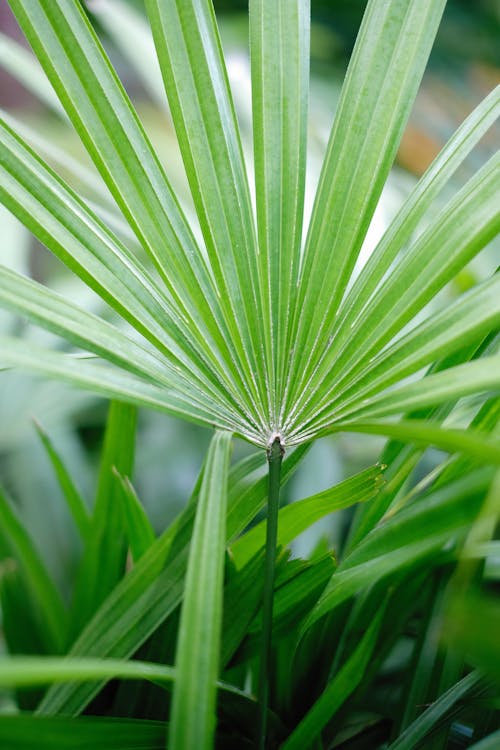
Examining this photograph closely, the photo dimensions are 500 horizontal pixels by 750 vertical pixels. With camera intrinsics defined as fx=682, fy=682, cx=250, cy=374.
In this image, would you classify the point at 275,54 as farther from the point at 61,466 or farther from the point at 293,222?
the point at 61,466

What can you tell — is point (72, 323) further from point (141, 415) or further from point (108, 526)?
point (141, 415)

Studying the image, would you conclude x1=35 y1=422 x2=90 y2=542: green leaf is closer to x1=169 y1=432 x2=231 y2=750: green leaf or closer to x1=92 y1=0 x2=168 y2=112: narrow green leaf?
x1=169 y1=432 x2=231 y2=750: green leaf

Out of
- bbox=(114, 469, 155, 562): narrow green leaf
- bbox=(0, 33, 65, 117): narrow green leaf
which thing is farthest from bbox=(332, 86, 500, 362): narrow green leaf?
bbox=(0, 33, 65, 117): narrow green leaf

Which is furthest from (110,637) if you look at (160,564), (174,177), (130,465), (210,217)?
(174,177)

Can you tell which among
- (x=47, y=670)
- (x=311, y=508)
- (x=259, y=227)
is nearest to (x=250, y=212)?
(x=259, y=227)

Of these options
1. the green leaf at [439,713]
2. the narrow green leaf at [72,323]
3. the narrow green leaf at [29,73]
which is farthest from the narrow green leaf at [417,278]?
the narrow green leaf at [29,73]

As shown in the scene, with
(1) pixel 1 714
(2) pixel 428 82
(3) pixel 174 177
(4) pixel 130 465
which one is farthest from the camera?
(2) pixel 428 82

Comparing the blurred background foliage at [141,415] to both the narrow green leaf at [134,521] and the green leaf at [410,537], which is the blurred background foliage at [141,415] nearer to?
the narrow green leaf at [134,521]
